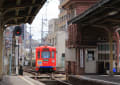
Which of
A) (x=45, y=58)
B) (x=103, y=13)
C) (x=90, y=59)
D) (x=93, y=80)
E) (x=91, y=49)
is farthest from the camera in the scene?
(x=45, y=58)

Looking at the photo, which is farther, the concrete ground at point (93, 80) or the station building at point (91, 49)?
the station building at point (91, 49)

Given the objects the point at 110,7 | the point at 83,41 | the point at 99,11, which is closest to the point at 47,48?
the point at 83,41

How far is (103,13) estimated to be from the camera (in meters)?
19.4

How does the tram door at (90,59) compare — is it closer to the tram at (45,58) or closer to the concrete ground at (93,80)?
the tram at (45,58)

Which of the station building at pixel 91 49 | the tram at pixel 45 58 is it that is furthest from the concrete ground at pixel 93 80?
the tram at pixel 45 58

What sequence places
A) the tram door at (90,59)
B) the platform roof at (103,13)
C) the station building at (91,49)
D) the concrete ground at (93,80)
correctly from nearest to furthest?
1. the concrete ground at (93,80)
2. the platform roof at (103,13)
3. the station building at (91,49)
4. the tram door at (90,59)

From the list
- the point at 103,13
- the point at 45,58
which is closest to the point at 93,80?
the point at 103,13

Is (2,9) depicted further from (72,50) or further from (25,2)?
(72,50)

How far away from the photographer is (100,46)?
87.7ft

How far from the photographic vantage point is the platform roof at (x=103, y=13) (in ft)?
54.7

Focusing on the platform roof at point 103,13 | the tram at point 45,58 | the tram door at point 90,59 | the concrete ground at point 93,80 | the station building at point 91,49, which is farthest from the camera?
the tram at point 45,58

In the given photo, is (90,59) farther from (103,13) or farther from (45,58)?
(103,13)

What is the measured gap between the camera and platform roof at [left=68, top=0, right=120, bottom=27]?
54.7 ft

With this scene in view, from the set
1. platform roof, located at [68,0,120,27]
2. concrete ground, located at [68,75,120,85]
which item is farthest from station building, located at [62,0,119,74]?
concrete ground, located at [68,75,120,85]
